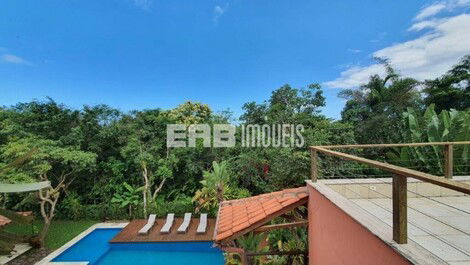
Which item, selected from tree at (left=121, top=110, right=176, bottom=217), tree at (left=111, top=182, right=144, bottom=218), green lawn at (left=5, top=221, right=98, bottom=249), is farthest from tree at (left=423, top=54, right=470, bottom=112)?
green lawn at (left=5, top=221, right=98, bottom=249)

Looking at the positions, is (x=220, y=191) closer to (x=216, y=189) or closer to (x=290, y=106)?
(x=216, y=189)

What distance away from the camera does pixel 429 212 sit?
150 inches

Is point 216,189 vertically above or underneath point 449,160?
underneath

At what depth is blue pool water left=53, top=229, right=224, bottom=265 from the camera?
9180mm

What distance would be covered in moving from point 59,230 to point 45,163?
3.00m

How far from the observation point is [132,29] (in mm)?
15367

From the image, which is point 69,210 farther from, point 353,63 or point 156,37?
point 353,63

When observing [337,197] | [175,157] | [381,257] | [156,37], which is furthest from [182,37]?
[381,257]

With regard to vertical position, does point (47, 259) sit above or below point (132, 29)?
below

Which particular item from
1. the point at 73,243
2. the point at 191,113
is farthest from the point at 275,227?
the point at 191,113

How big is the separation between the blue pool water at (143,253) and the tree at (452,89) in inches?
516

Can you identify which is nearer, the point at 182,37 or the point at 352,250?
the point at 352,250

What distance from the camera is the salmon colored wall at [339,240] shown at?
7.93ft

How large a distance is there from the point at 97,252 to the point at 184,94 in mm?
10131
